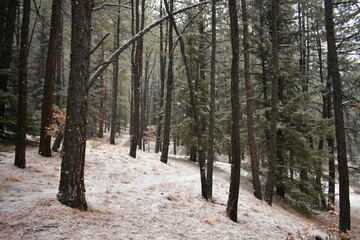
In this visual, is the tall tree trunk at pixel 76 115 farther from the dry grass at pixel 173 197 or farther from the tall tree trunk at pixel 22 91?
the tall tree trunk at pixel 22 91

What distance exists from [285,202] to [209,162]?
20.2 feet

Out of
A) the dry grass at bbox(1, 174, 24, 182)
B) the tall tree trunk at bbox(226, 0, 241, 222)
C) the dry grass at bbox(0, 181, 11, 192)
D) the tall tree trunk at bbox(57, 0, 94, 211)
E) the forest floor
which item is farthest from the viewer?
the tall tree trunk at bbox(226, 0, 241, 222)

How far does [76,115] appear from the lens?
4164 millimetres

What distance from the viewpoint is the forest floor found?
3.44 m

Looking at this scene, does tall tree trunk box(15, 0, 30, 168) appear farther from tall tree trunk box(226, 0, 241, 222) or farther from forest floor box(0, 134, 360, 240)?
tall tree trunk box(226, 0, 241, 222)

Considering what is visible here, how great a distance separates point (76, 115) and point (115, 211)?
7.00 feet

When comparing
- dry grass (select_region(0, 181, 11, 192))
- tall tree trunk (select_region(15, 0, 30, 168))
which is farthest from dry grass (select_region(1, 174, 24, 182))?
tall tree trunk (select_region(15, 0, 30, 168))

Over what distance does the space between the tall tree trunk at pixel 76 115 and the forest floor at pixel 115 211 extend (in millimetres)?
308

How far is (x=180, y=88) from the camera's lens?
15.6 metres

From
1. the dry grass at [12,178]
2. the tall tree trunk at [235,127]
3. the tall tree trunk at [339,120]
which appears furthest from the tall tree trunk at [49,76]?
the tall tree trunk at [339,120]

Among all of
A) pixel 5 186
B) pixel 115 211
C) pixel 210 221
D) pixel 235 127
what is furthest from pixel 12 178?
pixel 235 127

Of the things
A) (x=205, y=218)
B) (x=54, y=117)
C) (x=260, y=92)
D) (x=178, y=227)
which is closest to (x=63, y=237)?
(x=178, y=227)

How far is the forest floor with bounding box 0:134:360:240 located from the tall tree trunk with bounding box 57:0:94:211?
308 millimetres

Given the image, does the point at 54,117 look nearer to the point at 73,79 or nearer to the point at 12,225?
the point at 73,79
